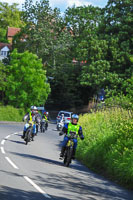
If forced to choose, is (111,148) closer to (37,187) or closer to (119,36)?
(37,187)

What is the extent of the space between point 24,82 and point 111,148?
42.0 m

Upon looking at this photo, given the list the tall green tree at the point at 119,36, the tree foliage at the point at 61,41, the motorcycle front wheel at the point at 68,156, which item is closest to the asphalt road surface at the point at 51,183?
the motorcycle front wheel at the point at 68,156

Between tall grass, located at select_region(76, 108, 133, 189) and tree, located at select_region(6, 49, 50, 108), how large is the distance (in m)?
35.5

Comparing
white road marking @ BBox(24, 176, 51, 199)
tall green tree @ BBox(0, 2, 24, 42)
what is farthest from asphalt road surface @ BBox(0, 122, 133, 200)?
tall green tree @ BBox(0, 2, 24, 42)

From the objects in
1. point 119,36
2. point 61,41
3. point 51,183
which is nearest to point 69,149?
point 51,183

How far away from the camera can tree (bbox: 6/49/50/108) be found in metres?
56.8

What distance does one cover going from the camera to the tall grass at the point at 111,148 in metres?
13.6

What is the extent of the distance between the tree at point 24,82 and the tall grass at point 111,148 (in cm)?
3549

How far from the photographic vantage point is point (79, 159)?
63.4 feet

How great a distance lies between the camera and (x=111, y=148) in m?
16.2

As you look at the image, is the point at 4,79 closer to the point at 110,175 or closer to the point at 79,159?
the point at 79,159

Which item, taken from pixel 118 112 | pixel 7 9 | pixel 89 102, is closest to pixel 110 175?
pixel 118 112

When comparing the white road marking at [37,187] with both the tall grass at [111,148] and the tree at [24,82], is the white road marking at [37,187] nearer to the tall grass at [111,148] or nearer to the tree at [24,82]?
the tall grass at [111,148]

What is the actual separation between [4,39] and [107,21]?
2585 inches
